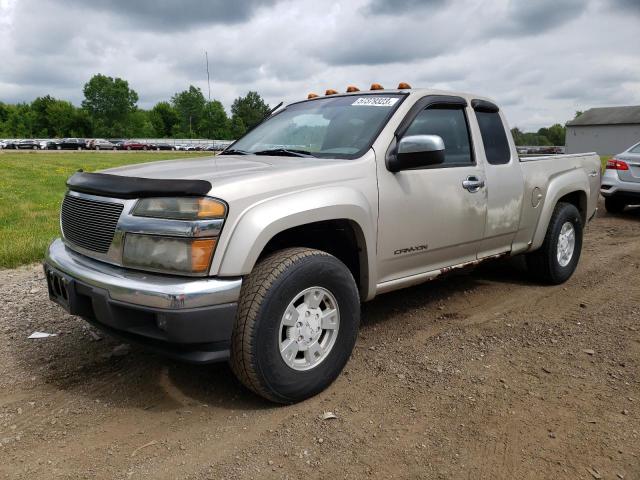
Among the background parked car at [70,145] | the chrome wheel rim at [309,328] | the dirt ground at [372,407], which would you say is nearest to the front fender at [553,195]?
the dirt ground at [372,407]

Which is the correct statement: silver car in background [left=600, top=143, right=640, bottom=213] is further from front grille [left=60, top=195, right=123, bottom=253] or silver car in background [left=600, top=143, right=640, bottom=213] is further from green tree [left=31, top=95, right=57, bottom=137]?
green tree [left=31, top=95, right=57, bottom=137]

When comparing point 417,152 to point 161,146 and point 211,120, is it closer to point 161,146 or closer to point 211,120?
point 211,120

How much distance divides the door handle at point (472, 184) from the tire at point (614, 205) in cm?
727

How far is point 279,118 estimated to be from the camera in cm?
443

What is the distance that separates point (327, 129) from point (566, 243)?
9.80 feet

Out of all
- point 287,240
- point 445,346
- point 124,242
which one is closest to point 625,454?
point 445,346

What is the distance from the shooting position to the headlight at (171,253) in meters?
2.54

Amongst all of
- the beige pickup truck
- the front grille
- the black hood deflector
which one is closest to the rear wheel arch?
the beige pickup truck

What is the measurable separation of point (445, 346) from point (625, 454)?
1.41 metres

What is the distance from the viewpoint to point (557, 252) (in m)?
5.19

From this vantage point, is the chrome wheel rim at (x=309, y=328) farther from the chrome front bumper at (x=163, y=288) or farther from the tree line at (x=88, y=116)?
the tree line at (x=88, y=116)

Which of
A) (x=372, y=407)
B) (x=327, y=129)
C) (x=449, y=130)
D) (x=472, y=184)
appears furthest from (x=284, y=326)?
(x=449, y=130)

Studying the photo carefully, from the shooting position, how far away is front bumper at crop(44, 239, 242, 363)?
2.50 m

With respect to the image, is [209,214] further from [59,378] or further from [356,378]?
[59,378]
